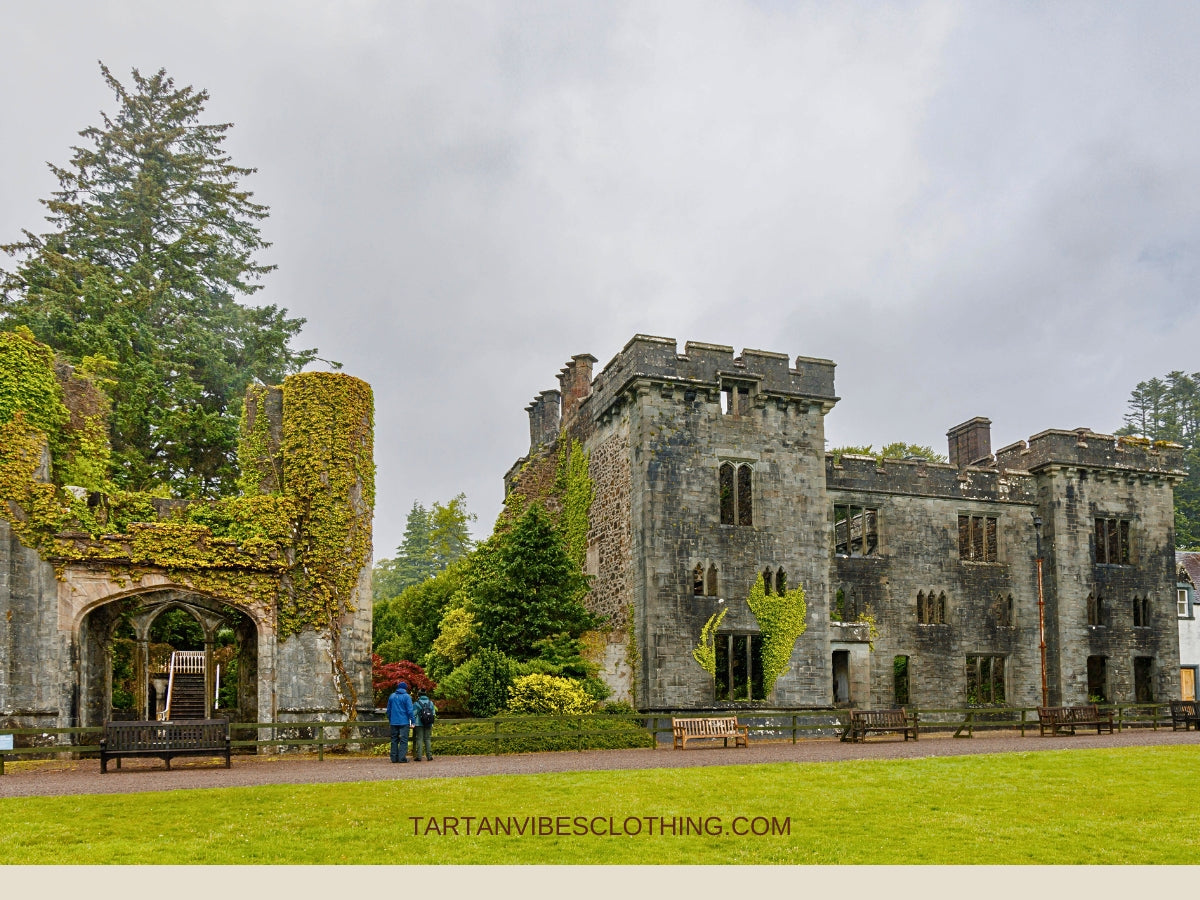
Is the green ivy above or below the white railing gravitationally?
above

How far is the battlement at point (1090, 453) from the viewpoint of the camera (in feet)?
112

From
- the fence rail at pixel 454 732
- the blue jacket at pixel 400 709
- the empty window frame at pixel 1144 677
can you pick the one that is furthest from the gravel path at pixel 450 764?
the empty window frame at pixel 1144 677

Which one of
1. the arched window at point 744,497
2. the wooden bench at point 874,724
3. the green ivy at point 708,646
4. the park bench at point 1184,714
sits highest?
the arched window at point 744,497

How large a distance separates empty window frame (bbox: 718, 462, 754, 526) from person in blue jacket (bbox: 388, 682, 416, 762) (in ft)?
36.7

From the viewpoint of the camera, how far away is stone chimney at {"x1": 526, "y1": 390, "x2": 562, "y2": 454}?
120 ft

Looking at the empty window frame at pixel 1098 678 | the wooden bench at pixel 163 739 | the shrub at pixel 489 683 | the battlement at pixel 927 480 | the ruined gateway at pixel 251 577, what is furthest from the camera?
the empty window frame at pixel 1098 678

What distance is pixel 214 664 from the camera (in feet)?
110

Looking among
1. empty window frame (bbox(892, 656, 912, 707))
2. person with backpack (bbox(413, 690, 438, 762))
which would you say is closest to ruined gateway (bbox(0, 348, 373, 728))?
person with backpack (bbox(413, 690, 438, 762))

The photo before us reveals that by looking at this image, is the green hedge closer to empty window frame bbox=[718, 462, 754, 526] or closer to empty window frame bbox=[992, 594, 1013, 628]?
empty window frame bbox=[718, 462, 754, 526]

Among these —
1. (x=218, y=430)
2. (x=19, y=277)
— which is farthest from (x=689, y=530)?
(x=19, y=277)

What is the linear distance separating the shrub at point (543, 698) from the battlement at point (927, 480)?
10872 millimetres

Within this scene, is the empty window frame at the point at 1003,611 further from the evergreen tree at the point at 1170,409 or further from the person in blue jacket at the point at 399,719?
the evergreen tree at the point at 1170,409

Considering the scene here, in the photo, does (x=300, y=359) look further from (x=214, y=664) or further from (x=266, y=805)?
(x=266, y=805)

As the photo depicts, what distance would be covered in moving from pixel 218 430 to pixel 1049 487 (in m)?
26.7
